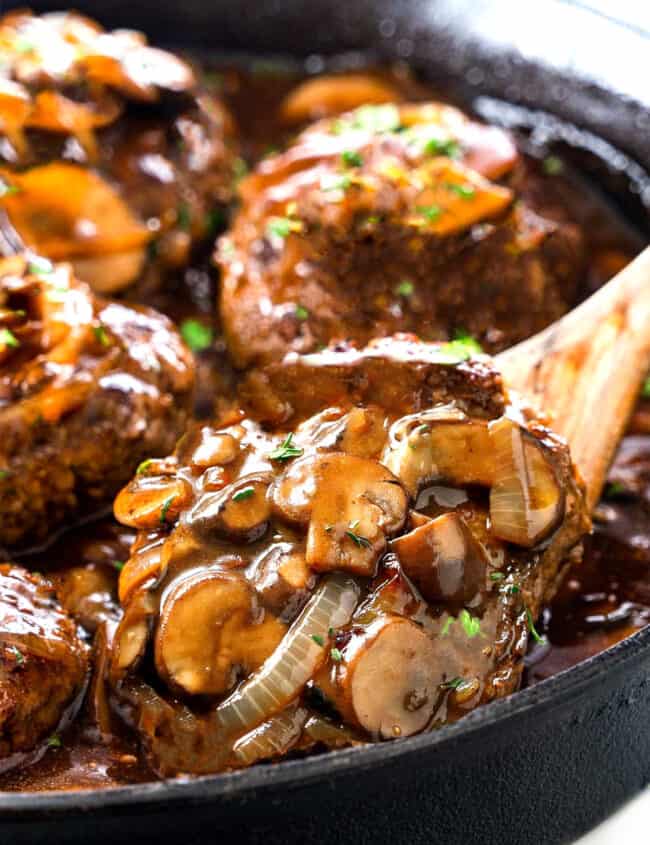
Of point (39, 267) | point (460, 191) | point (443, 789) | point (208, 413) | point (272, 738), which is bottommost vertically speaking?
point (208, 413)

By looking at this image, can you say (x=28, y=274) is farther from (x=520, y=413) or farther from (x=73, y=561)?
(x=520, y=413)

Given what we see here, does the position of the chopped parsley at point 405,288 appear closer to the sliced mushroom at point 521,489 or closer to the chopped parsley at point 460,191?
the chopped parsley at point 460,191

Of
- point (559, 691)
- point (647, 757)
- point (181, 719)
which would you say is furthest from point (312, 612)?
point (647, 757)

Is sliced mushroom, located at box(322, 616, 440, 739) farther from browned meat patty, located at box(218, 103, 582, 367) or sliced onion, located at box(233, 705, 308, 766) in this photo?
browned meat patty, located at box(218, 103, 582, 367)

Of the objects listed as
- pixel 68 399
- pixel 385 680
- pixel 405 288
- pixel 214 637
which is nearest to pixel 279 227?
pixel 405 288

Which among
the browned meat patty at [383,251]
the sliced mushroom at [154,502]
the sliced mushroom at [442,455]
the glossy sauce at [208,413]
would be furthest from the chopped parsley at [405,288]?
the sliced mushroom at [154,502]

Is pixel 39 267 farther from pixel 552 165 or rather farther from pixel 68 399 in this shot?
pixel 552 165

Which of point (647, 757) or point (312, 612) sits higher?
point (312, 612)
